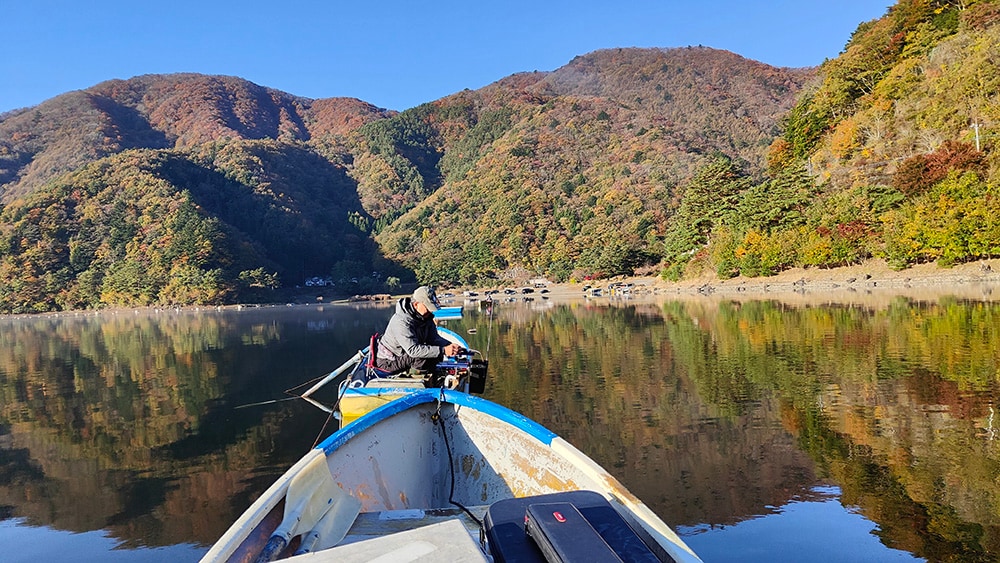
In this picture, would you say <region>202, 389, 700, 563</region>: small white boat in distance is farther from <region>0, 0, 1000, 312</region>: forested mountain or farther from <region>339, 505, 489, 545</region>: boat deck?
<region>0, 0, 1000, 312</region>: forested mountain

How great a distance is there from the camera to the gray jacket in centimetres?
669

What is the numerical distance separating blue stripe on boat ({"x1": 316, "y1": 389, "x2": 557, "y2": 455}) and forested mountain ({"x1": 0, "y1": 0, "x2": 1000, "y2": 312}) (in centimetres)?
3676

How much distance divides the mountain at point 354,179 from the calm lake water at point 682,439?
51297 millimetres

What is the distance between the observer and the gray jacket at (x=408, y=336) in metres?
6.69

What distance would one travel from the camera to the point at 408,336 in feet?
22.3

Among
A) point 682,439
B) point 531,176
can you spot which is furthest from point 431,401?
point 531,176

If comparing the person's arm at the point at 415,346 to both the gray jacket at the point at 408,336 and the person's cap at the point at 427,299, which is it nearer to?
the gray jacket at the point at 408,336


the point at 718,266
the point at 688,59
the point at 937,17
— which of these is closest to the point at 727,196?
the point at 718,266

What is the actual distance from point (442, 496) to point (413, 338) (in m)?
1.89

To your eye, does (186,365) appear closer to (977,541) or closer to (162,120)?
(977,541)

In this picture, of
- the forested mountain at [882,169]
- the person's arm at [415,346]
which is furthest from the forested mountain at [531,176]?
the person's arm at [415,346]

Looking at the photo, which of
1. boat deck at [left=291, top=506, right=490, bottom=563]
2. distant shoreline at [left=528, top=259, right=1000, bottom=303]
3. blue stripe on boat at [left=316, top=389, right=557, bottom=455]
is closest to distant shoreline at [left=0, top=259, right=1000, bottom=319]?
distant shoreline at [left=528, top=259, right=1000, bottom=303]

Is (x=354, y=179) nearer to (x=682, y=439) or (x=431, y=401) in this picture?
(x=682, y=439)

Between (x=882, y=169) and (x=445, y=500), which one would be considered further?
(x=882, y=169)
